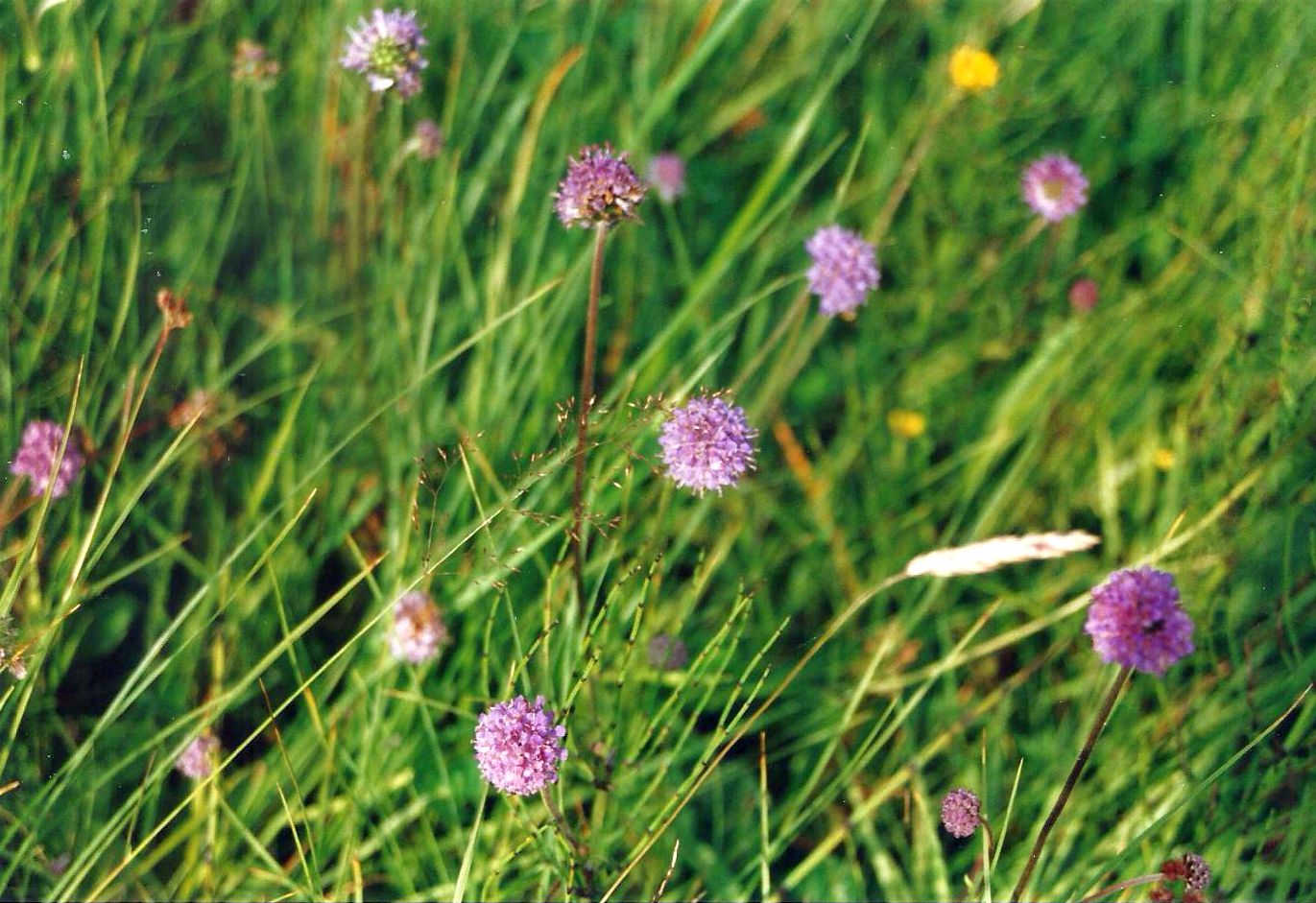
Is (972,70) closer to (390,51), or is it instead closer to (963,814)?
(390,51)

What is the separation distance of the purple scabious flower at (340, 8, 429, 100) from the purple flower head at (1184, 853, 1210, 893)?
1.27 meters

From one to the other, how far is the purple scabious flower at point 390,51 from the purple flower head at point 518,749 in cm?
81

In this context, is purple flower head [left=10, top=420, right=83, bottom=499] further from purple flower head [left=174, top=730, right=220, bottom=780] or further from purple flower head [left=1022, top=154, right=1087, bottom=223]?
purple flower head [left=1022, top=154, right=1087, bottom=223]

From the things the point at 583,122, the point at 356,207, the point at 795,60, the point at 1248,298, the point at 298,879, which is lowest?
the point at 298,879

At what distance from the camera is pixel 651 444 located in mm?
1535

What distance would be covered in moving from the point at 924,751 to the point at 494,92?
51.5 inches

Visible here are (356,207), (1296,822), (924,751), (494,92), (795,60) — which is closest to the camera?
(1296,822)

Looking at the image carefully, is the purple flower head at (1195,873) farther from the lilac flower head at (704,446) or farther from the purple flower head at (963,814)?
the lilac flower head at (704,446)

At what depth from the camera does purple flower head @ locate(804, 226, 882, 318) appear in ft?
4.40

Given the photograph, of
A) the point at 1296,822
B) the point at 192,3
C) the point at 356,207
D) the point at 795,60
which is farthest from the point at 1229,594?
the point at 192,3

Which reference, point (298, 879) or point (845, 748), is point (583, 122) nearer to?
point (845, 748)

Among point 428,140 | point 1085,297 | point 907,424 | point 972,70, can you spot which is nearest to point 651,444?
point 907,424

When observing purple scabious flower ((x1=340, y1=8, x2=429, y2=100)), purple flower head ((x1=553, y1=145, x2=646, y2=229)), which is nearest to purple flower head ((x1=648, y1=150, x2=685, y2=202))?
purple scabious flower ((x1=340, y1=8, x2=429, y2=100))

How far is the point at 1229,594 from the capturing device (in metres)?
1.44
